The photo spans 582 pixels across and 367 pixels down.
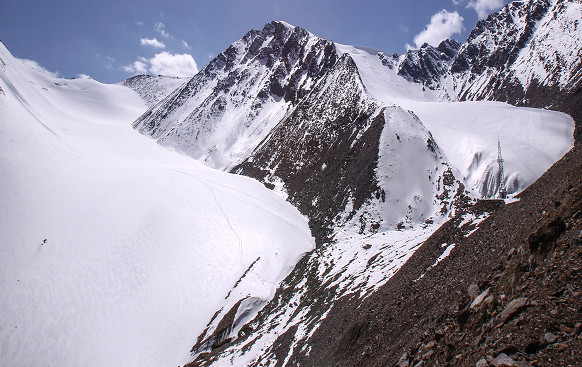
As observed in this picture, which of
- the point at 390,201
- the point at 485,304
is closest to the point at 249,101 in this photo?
the point at 390,201

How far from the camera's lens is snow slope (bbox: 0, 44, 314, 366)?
23344 millimetres

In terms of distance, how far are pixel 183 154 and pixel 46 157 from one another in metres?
52.4

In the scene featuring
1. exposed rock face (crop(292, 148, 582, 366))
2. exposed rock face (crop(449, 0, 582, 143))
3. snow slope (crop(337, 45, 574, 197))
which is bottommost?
exposed rock face (crop(292, 148, 582, 366))

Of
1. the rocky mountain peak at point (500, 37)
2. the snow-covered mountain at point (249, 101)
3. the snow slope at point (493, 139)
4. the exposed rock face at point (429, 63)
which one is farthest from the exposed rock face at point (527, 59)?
the snow-covered mountain at point (249, 101)

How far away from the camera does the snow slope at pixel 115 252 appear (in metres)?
23.3

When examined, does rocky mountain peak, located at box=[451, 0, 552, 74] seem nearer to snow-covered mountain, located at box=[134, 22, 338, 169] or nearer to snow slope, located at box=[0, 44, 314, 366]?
snow-covered mountain, located at box=[134, 22, 338, 169]

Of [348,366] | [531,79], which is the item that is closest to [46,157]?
[348,366]

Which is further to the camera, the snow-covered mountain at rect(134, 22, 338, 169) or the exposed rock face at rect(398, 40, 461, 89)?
the exposed rock face at rect(398, 40, 461, 89)

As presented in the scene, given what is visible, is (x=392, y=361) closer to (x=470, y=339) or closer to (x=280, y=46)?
(x=470, y=339)

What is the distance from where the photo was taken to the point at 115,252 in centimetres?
2989

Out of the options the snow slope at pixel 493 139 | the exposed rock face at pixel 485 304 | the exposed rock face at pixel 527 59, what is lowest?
the exposed rock face at pixel 485 304

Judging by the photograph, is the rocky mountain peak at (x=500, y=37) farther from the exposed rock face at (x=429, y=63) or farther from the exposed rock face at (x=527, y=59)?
the exposed rock face at (x=429, y=63)

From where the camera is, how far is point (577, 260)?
249 inches

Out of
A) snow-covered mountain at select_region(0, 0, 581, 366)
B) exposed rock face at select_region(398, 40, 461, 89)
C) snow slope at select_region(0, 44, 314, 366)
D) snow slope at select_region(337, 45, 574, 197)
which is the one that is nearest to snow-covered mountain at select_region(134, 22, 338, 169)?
snow-covered mountain at select_region(0, 0, 581, 366)
